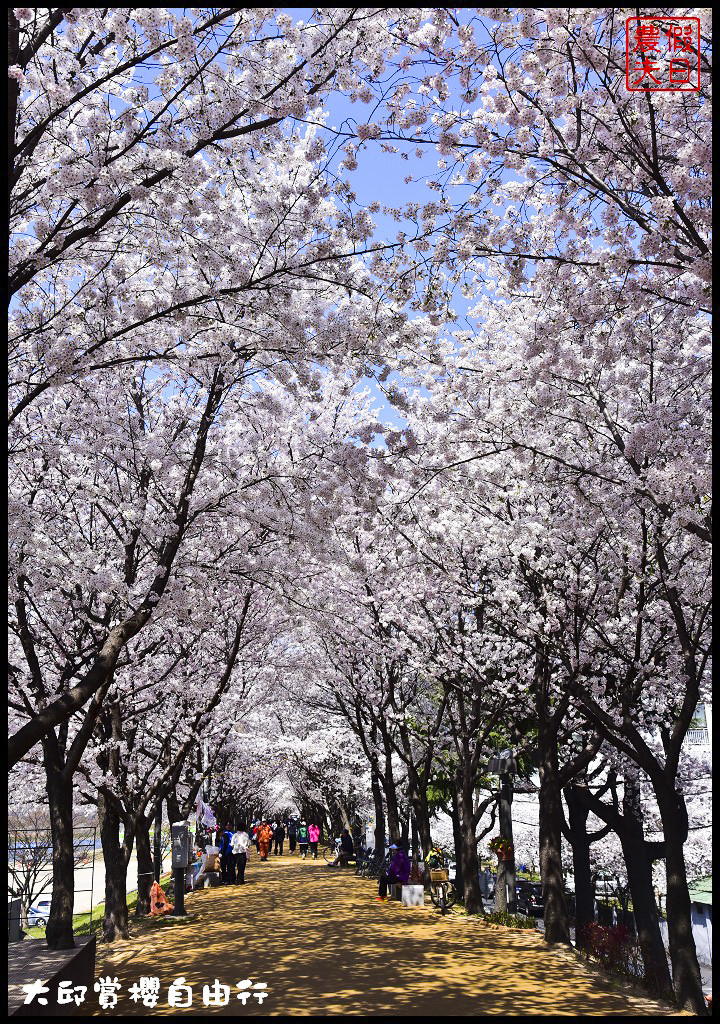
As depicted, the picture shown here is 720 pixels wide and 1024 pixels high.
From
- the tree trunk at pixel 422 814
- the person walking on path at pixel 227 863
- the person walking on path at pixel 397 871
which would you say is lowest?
the person walking on path at pixel 227 863

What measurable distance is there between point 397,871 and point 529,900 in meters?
7.21

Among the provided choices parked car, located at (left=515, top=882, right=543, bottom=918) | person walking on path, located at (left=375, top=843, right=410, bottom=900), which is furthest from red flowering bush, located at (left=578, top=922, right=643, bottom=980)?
parked car, located at (left=515, top=882, right=543, bottom=918)

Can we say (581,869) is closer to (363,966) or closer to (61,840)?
(363,966)

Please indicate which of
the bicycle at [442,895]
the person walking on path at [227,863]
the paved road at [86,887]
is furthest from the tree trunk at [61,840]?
the paved road at [86,887]

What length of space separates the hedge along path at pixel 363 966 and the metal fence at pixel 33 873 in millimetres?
1914

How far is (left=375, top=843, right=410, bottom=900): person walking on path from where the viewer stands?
17984mm

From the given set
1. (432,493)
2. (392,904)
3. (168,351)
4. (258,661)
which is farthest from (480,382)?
(258,661)

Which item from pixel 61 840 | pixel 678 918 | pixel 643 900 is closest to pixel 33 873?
pixel 61 840

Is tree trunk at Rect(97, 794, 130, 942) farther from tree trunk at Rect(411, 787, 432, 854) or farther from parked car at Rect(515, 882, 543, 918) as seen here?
parked car at Rect(515, 882, 543, 918)

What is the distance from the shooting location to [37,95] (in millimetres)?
5789

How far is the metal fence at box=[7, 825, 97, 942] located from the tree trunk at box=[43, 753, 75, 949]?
2.79m

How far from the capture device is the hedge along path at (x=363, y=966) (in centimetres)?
820

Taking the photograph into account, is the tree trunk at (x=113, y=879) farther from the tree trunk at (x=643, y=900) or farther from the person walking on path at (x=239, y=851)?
the person walking on path at (x=239, y=851)

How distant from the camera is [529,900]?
23.3 metres
